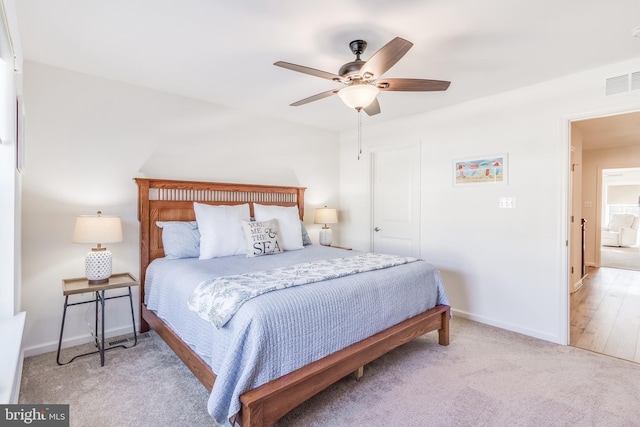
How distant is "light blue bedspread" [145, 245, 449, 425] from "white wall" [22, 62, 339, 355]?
2.23ft

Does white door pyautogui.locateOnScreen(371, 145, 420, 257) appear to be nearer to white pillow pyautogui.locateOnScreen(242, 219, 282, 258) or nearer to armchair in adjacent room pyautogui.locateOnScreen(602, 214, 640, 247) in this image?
white pillow pyautogui.locateOnScreen(242, 219, 282, 258)

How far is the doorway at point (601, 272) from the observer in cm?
302

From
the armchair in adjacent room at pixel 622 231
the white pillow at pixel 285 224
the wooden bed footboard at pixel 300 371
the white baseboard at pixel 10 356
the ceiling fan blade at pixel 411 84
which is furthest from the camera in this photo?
the armchair in adjacent room at pixel 622 231

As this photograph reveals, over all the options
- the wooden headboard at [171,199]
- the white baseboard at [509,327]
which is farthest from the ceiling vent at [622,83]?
the wooden headboard at [171,199]

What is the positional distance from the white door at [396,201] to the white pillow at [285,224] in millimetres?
1385

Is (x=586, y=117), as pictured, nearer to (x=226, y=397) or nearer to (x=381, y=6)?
(x=381, y=6)

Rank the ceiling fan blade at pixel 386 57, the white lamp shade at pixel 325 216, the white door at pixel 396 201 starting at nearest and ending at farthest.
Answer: the ceiling fan blade at pixel 386 57 < the white door at pixel 396 201 < the white lamp shade at pixel 325 216

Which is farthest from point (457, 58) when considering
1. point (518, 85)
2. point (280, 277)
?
point (280, 277)

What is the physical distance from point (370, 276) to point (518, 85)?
7.87 feet

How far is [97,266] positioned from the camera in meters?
2.56

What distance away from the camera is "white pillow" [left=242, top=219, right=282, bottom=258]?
308 centimetres

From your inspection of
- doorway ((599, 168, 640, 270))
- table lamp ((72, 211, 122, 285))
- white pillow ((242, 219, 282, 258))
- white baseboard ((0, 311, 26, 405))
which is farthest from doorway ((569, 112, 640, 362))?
table lamp ((72, 211, 122, 285))

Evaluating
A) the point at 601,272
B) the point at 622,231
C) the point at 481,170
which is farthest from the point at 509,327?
the point at 622,231

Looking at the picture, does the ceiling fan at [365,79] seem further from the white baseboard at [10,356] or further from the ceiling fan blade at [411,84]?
the white baseboard at [10,356]
